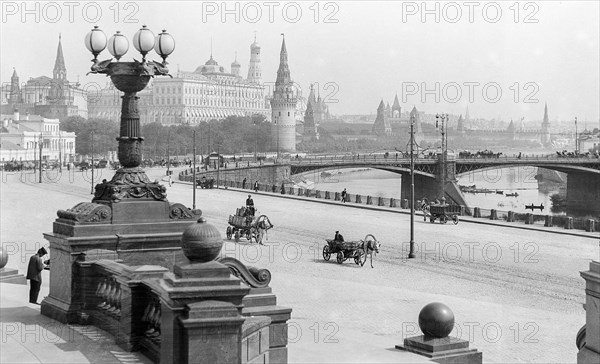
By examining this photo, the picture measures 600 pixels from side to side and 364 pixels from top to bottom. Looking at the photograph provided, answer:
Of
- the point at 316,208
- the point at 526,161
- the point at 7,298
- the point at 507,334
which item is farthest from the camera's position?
the point at 526,161

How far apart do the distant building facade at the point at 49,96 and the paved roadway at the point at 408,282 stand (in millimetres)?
129359

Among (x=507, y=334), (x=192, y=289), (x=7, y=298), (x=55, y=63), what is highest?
(x=55, y=63)

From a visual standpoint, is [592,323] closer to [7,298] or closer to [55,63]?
[7,298]

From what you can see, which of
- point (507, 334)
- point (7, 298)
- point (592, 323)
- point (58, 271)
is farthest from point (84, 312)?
point (507, 334)

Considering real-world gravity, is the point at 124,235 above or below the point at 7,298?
above

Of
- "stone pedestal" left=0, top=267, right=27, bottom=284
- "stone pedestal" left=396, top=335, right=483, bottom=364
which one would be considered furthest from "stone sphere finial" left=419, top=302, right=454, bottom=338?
"stone pedestal" left=0, top=267, right=27, bottom=284

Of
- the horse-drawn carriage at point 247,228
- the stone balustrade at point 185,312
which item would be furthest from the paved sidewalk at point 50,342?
the horse-drawn carriage at point 247,228

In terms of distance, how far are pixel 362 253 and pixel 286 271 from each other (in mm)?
2550

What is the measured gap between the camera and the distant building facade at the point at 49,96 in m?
164

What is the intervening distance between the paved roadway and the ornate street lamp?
2.58 m

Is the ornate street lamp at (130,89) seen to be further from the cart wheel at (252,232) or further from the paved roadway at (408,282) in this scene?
the cart wheel at (252,232)

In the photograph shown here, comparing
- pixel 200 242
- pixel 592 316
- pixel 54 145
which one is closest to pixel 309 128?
pixel 54 145

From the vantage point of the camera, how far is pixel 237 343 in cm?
634

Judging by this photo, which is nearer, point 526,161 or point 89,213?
point 89,213
